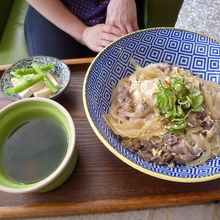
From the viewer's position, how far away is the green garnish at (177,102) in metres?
0.82

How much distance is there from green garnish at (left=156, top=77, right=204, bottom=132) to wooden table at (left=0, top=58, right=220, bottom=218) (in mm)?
167

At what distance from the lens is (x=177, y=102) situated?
84cm

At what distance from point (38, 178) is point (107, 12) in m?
0.84

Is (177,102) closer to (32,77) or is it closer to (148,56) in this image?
(148,56)

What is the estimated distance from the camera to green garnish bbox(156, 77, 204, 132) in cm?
82

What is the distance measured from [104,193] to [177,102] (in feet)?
1.09

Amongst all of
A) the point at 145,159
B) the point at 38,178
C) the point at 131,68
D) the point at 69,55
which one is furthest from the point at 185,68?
the point at 38,178

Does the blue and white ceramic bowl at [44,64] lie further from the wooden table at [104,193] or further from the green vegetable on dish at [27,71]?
the wooden table at [104,193]

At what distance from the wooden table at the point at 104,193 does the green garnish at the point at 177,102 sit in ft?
0.55

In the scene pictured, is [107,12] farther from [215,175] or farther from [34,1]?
[215,175]

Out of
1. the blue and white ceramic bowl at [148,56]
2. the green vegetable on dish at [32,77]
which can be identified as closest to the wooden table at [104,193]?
the blue and white ceramic bowl at [148,56]

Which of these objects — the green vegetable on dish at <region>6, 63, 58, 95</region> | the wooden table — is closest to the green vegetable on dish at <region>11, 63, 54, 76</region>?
the green vegetable on dish at <region>6, 63, 58, 95</region>

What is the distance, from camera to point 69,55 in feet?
4.24

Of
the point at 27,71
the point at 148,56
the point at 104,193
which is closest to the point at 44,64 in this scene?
the point at 27,71
